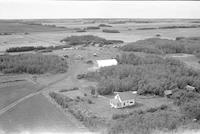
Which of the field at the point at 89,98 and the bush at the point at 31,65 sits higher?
the bush at the point at 31,65

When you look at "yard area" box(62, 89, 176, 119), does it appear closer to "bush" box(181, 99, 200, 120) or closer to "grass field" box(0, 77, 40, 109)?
"bush" box(181, 99, 200, 120)

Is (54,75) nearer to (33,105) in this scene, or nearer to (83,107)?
(33,105)

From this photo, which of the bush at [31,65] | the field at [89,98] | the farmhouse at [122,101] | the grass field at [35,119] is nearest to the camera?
the grass field at [35,119]

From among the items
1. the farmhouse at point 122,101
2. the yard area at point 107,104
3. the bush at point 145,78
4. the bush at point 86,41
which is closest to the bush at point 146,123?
the yard area at point 107,104

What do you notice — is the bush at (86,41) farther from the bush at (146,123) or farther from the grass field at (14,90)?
the bush at (146,123)

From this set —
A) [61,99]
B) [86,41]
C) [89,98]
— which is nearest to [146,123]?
[89,98]

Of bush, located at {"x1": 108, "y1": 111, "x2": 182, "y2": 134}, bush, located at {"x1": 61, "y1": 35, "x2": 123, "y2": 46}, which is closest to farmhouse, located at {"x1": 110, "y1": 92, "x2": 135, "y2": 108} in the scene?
bush, located at {"x1": 108, "y1": 111, "x2": 182, "y2": 134}

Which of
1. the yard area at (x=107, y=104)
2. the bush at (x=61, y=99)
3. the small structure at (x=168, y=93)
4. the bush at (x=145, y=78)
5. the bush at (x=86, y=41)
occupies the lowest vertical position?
the yard area at (x=107, y=104)
